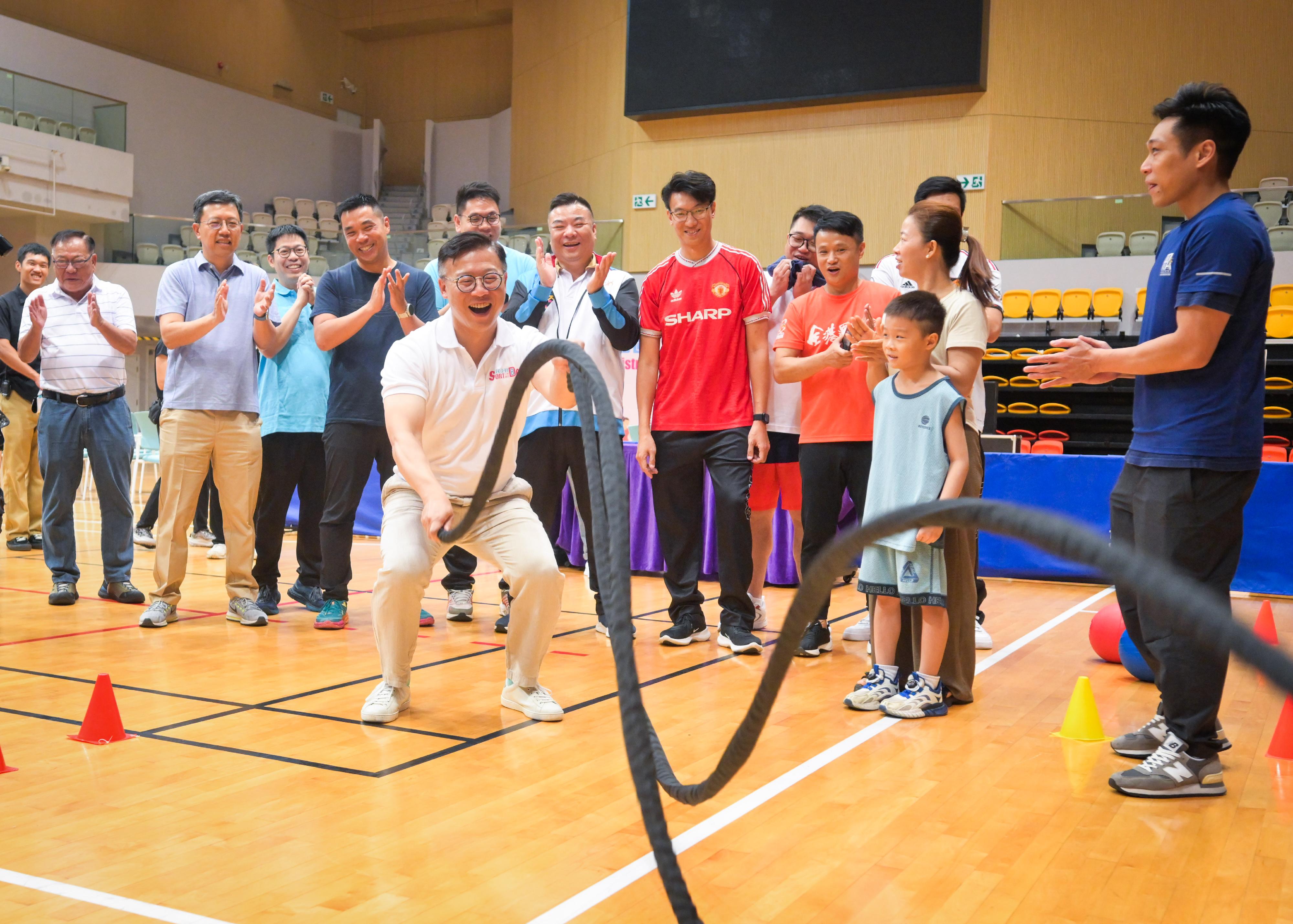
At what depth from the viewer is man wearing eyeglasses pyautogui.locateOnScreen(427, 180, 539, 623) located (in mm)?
4902

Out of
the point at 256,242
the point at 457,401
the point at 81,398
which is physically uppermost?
the point at 256,242

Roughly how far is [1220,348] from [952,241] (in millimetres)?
1199

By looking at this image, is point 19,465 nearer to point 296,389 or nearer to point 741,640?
point 296,389

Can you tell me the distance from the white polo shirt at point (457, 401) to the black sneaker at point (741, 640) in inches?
53.8

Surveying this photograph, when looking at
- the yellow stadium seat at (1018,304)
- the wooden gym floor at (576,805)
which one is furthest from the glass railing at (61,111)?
the wooden gym floor at (576,805)

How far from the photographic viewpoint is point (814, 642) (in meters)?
4.47

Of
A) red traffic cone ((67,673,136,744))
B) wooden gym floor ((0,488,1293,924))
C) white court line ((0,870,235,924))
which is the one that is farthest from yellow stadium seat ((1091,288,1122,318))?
white court line ((0,870,235,924))

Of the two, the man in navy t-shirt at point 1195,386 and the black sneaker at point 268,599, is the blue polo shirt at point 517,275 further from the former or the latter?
the man in navy t-shirt at point 1195,386

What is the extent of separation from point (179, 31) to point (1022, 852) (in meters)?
22.0

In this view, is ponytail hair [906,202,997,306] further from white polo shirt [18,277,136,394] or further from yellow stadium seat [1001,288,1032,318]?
yellow stadium seat [1001,288,1032,318]

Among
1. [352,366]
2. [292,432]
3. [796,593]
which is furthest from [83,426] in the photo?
[796,593]

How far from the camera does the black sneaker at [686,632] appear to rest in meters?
4.54

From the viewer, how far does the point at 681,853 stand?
7.50ft

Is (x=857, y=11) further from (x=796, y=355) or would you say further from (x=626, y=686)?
(x=626, y=686)
